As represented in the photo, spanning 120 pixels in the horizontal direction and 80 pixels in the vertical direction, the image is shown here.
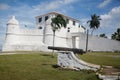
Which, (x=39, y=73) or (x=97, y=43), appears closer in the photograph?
(x=39, y=73)

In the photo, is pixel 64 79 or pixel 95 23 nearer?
pixel 64 79

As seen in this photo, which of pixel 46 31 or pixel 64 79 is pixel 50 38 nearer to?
pixel 46 31

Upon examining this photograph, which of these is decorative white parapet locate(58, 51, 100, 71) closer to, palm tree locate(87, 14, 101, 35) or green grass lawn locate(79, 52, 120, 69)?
green grass lawn locate(79, 52, 120, 69)

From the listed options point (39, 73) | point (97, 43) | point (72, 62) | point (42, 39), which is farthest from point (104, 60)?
point (97, 43)

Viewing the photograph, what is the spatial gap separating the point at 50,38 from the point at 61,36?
4.01 meters

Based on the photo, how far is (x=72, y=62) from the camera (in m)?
13.2

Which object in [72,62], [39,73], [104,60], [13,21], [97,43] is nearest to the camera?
[39,73]

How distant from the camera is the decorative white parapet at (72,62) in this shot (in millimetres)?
12557

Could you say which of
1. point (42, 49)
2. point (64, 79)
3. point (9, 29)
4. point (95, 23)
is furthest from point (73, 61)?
point (95, 23)

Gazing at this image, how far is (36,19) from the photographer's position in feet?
188

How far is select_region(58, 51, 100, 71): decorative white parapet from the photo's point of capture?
12.6 meters

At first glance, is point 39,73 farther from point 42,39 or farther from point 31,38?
point 31,38

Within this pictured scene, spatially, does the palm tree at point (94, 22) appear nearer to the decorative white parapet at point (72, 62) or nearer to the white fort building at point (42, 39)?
the white fort building at point (42, 39)

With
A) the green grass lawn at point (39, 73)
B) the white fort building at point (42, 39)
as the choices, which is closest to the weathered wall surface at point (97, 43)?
the white fort building at point (42, 39)
